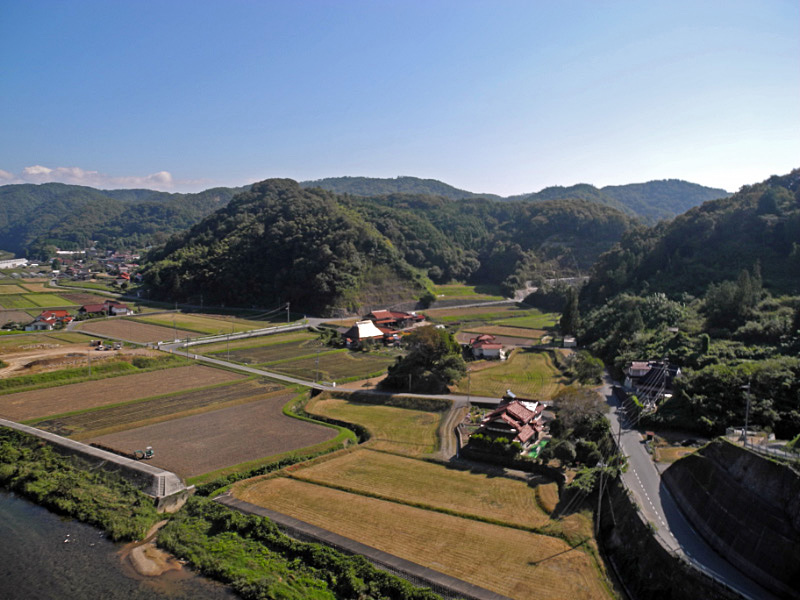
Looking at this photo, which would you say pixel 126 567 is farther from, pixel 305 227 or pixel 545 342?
pixel 305 227

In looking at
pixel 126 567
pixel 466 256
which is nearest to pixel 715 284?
pixel 126 567

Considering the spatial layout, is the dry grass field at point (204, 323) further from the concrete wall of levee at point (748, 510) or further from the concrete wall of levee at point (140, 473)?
the concrete wall of levee at point (748, 510)

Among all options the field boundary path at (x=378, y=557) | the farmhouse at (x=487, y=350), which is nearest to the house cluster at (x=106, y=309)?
the farmhouse at (x=487, y=350)

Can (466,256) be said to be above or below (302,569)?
above

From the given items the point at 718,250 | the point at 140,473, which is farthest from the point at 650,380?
the point at 718,250

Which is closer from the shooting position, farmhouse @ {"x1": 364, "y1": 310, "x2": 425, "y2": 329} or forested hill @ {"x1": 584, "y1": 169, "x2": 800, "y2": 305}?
forested hill @ {"x1": 584, "y1": 169, "x2": 800, "y2": 305}

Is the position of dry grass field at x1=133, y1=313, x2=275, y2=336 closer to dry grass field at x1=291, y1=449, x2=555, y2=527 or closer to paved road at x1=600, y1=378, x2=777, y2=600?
dry grass field at x1=291, y1=449, x2=555, y2=527

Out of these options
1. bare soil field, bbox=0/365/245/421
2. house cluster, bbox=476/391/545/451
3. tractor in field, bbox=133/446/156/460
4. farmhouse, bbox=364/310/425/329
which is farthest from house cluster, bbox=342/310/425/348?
tractor in field, bbox=133/446/156/460
